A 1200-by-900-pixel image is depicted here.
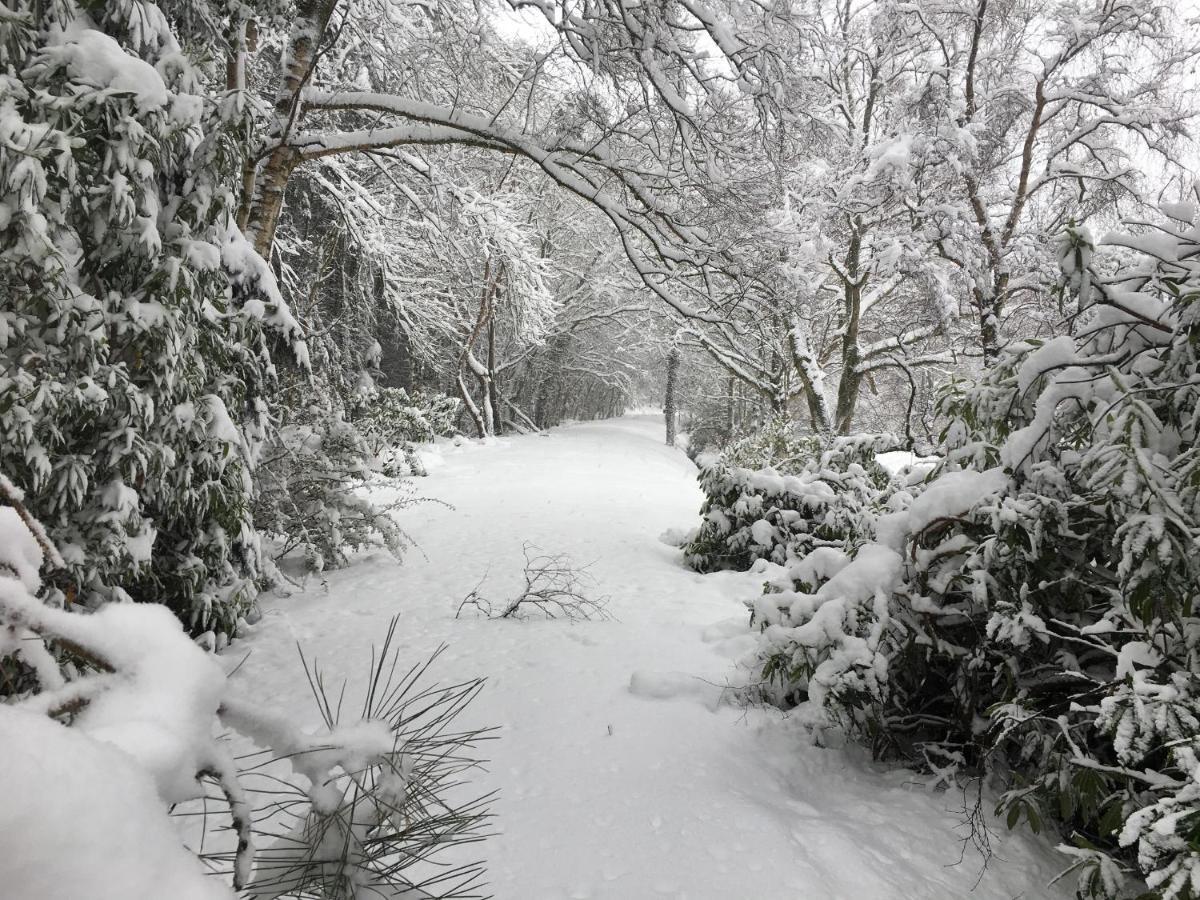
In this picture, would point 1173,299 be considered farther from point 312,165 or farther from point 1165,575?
point 312,165

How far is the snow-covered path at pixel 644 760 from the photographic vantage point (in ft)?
6.04

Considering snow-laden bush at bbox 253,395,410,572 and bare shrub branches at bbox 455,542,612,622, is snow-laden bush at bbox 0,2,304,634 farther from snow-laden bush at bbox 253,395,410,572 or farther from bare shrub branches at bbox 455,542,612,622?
bare shrub branches at bbox 455,542,612,622

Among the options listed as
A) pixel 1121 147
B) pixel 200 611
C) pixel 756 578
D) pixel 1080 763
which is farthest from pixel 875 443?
pixel 1121 147

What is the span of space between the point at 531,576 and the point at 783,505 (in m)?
2.52

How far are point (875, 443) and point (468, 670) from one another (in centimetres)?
426

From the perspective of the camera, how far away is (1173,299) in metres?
1.82

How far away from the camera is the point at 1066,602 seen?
2.14 m

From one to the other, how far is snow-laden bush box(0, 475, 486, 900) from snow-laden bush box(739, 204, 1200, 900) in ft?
5.01

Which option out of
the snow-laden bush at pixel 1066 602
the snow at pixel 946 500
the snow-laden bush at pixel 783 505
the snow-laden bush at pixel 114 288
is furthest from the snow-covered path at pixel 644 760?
the snow-laden bush at pixel 114 288

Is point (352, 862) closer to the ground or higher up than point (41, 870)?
closer to the ground

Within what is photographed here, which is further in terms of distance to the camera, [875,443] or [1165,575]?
[875,443]

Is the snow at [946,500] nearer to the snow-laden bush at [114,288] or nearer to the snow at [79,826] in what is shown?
the snow at [79,826]

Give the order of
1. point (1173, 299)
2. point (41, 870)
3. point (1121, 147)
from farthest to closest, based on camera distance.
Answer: point (1121, 147), point (1173, 299), point (41, 870)

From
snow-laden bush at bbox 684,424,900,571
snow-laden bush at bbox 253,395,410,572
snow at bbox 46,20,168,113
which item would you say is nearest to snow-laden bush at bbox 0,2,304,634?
snow at bbox 46,20,168,113
